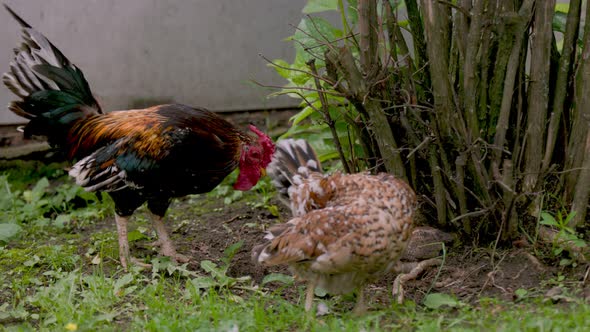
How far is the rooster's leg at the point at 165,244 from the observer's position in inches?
221

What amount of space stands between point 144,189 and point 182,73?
311 centimetres

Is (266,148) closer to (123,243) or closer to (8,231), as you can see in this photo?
(123,243)

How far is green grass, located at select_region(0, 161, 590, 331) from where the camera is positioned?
12.9 ft

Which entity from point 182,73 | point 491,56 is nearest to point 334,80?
point 491,56

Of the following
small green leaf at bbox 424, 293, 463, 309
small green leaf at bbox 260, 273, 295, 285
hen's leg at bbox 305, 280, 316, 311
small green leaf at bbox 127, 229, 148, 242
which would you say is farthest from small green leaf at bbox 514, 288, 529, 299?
small green leaf at bbox 127, 229, 148, 242

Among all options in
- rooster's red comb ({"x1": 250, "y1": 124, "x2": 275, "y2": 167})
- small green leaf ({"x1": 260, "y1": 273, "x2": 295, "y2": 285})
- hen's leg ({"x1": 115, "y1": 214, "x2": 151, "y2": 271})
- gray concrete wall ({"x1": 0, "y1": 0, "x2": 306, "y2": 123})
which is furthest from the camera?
gray concrete wall ({"x1": 0, "y1": 0, "x2": 306, "y2": 123})

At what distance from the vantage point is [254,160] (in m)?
5.63

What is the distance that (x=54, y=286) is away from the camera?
193 inches

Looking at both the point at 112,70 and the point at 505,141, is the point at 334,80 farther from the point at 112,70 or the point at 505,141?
the point at 112,70

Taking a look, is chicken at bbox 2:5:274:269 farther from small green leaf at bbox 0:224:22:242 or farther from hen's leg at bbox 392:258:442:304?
hen's leg at bbox 392:258:442:304

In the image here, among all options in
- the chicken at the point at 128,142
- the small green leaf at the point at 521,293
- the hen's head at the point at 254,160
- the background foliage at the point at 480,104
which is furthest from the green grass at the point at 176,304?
the background foliage at the point at 480,104

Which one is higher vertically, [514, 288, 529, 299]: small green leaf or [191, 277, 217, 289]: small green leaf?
[514, 288, 529, 299]: small green leaf

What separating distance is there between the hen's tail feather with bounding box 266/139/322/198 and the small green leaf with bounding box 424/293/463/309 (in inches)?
46.4

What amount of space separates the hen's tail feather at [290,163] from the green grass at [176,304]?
0.67 m
